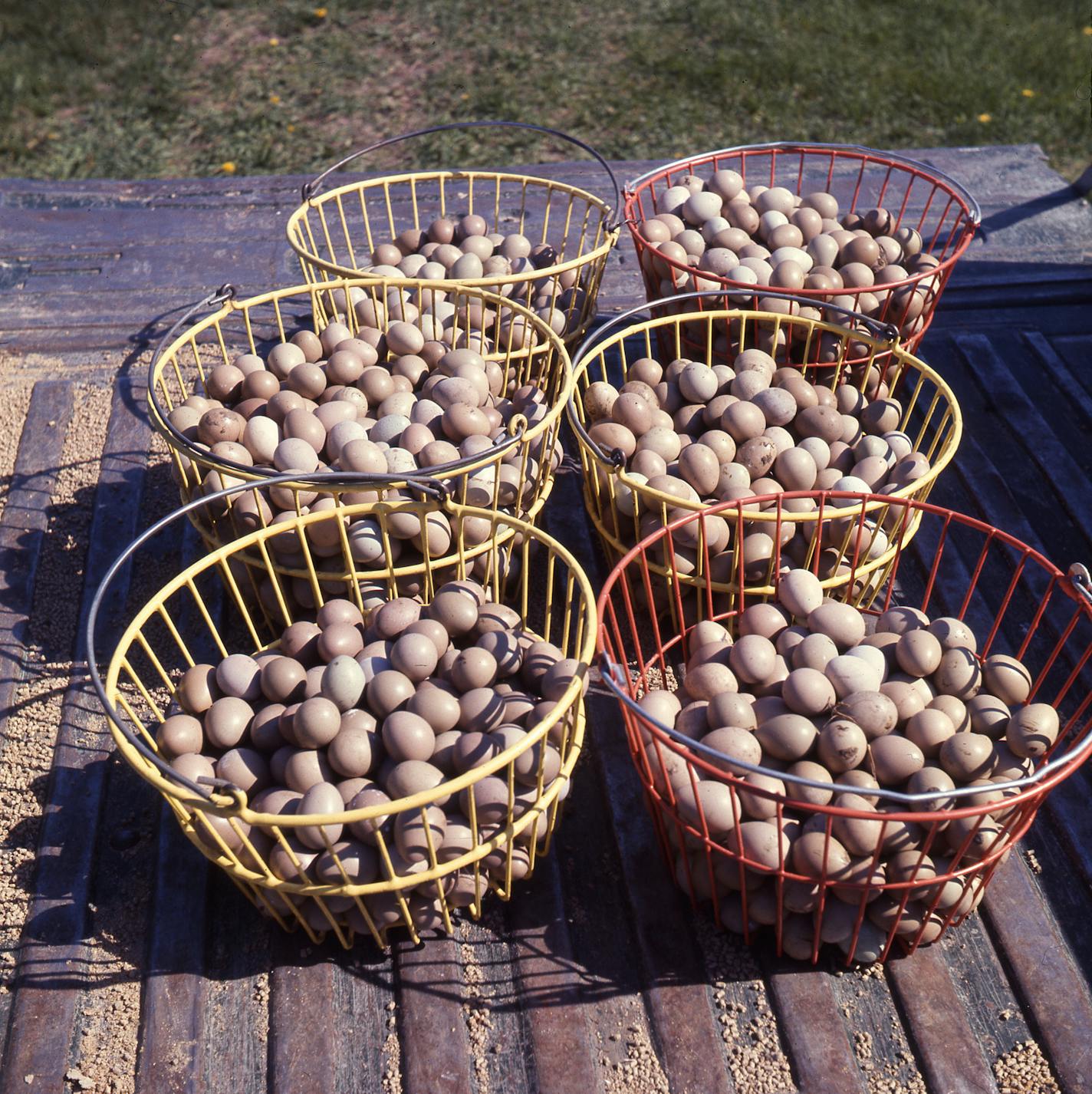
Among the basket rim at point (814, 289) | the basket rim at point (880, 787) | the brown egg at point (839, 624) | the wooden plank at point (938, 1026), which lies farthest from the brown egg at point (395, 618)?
the basket rim at point (814, 289)

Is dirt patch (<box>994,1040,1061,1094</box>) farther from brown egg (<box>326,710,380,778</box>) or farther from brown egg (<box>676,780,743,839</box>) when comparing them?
brown egg (<box>326,710,380,778</box>)

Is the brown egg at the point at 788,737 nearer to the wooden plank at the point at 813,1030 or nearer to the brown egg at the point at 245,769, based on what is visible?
the wooden plank at the point at 813,1030

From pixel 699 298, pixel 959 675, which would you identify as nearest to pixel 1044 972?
pixel 959 675

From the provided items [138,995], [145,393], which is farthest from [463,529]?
[145,393]

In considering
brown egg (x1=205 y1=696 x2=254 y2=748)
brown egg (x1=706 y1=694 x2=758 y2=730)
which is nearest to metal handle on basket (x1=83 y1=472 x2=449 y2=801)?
brown egg (x1=205 y1=696 x2=254 y2=748)

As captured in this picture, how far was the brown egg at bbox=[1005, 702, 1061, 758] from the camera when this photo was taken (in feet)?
6.97

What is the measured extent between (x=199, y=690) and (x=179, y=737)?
121 mm

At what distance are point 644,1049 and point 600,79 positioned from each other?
670cm

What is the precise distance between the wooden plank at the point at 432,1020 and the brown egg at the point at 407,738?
0.47m

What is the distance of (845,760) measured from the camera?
2.10m

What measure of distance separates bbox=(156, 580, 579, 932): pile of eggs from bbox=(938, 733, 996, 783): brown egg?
775 mm

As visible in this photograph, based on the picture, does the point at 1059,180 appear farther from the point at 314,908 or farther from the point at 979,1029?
the point at 314,908

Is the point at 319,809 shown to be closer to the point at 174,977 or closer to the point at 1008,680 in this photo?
the point at 174,977

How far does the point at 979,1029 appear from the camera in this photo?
2.14 meters
